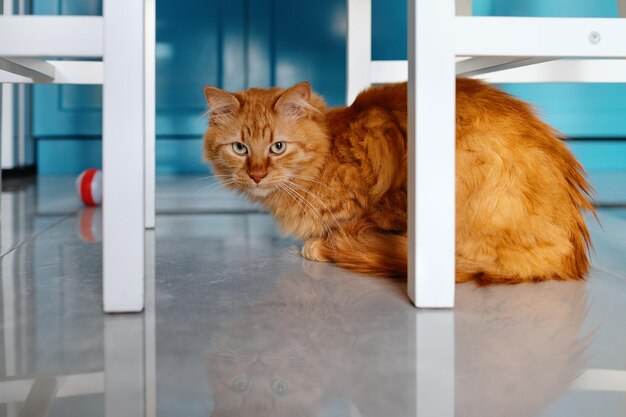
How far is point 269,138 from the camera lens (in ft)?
4.72

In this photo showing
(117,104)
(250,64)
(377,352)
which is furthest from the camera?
(250,64)

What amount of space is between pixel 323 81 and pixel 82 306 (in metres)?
2.73

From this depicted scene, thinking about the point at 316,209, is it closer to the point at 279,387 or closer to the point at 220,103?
the point at 220,103

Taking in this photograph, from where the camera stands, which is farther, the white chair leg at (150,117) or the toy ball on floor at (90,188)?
the toy ball on floor at (90,188)

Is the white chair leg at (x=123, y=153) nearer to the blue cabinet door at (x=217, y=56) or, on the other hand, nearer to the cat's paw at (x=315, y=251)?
the cat's paw at (x=315, y=251)

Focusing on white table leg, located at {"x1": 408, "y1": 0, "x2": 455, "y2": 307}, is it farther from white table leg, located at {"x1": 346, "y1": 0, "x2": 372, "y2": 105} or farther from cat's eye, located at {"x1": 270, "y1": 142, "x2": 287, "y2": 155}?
white table leg, located at {"x1": 346, "y1": 0, "x2": 372, "y2": 105}

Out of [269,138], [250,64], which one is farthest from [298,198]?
[250,64]

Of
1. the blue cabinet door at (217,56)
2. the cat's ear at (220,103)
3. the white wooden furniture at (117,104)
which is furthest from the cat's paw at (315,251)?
the blue cabinet door at (217,56)

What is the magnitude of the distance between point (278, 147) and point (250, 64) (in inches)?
85.2

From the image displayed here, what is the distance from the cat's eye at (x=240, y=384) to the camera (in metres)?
0.67

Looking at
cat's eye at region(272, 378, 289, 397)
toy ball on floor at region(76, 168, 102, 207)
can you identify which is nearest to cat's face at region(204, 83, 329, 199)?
cat's eye at region(272, 378, 289, 397)

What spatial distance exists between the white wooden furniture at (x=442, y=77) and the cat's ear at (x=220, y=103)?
0.59 meters

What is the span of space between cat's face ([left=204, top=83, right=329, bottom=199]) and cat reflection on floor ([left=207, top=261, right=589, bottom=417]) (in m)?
0.39

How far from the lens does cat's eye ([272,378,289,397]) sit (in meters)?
0.66
